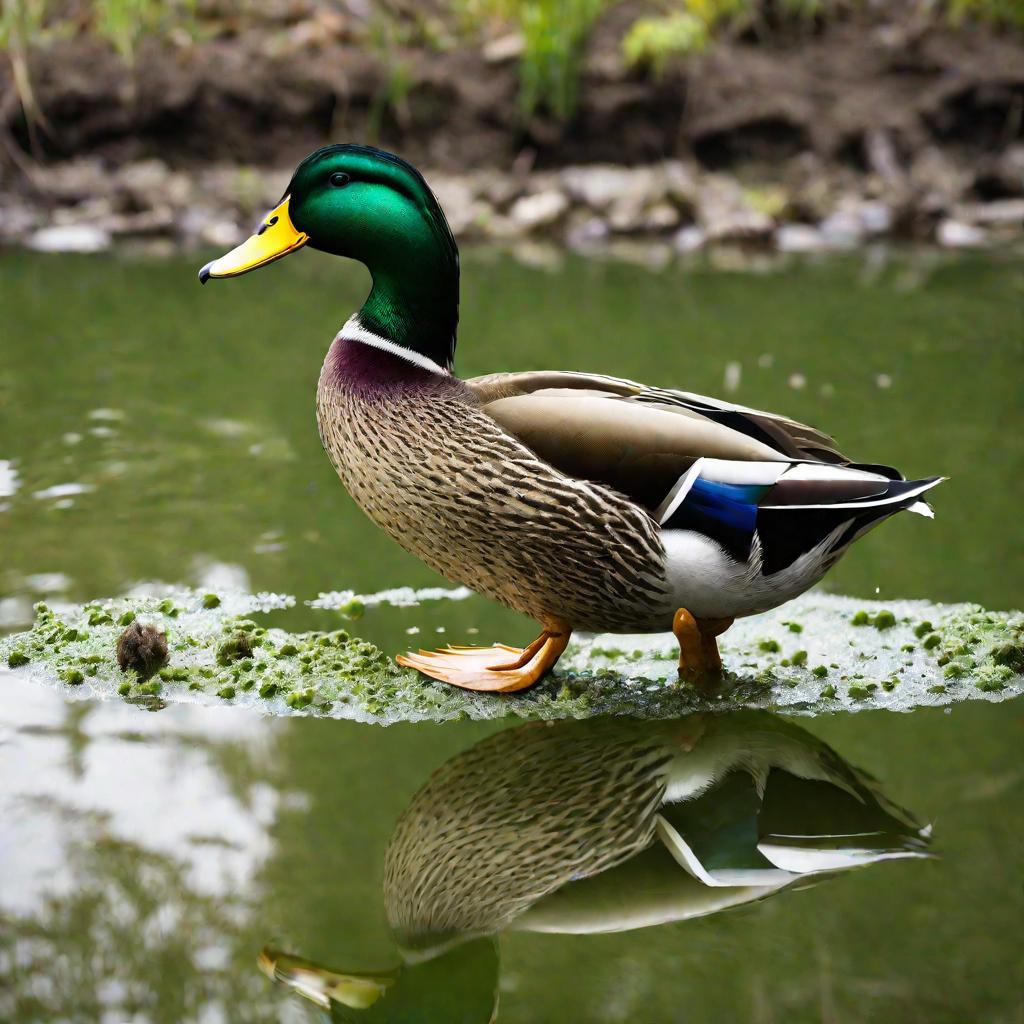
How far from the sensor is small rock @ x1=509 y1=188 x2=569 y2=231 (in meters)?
9.27

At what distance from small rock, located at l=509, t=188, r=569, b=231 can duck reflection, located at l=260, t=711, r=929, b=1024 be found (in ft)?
22.4

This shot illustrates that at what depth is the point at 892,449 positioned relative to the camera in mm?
4680

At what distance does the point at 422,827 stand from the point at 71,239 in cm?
727

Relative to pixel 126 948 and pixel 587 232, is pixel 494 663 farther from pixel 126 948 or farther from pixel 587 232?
pixel 587 232

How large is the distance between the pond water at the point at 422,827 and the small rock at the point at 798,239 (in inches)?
173

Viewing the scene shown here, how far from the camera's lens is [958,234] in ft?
29.5

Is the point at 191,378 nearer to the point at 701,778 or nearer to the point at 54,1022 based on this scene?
the point at 701,778

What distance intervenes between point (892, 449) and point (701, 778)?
2378 millimetres

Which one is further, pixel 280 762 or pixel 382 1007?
pixel 280 762

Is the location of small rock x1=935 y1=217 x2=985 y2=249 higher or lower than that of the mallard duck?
lower

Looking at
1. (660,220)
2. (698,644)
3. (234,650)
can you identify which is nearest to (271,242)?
(234,650)

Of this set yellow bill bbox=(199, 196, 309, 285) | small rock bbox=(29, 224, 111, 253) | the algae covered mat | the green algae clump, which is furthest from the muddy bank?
the green algae clump

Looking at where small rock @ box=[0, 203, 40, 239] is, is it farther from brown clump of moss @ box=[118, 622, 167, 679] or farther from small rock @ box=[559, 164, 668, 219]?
brown clump of moss @ box=[118, 622, 167, 679]

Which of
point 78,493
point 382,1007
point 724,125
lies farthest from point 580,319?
point 382,1007
